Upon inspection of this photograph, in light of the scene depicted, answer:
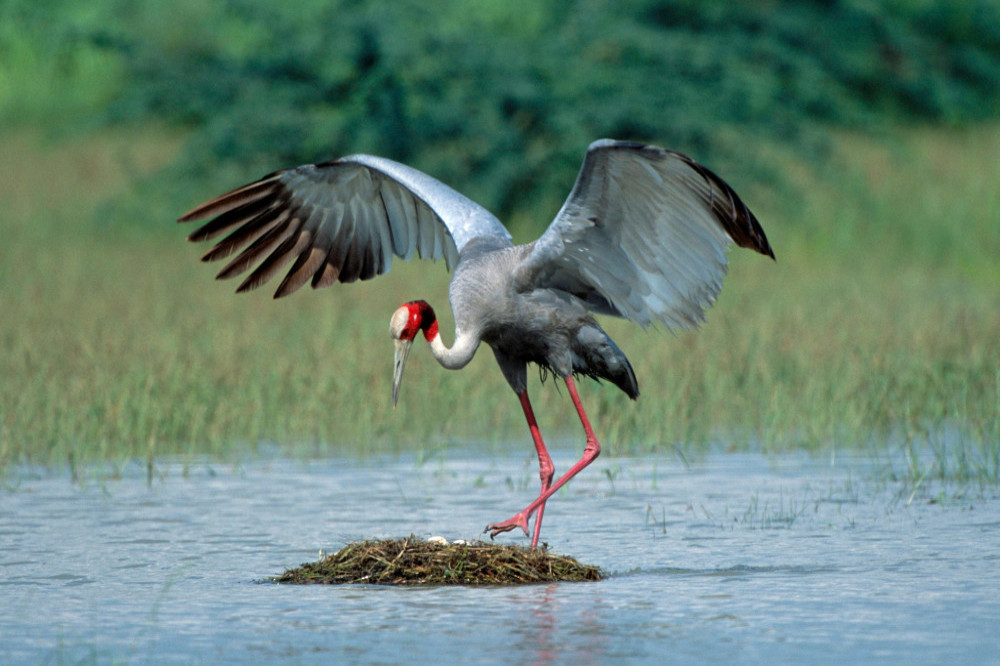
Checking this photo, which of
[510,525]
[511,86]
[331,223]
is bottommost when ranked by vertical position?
[510,525]

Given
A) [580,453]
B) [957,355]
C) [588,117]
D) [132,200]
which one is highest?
[588,117]

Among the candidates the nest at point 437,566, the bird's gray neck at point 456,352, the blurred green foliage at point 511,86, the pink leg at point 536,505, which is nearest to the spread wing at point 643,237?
the bird's gray neck at point 456,352

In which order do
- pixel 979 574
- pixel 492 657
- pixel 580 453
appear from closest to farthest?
1. pixel 492 657
2. pixel 979 574
3. pixel 580 453

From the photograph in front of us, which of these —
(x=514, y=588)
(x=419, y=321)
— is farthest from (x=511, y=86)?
(x=514, y=588)

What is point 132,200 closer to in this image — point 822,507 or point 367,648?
point 822,507

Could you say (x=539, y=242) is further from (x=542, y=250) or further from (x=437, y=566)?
(x=437, y=566)

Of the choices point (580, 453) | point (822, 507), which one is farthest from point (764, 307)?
point (822, 507)

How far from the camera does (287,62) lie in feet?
54.6

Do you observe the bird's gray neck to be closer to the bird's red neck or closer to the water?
the bird's red neck

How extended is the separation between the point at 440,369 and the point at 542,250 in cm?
328

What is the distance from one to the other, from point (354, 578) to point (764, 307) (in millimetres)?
6455

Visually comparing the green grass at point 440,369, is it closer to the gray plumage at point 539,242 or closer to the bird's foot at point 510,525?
the gray plumage at point 539,242

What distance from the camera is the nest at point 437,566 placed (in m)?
A: 5.12

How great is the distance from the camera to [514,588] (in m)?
5.04
